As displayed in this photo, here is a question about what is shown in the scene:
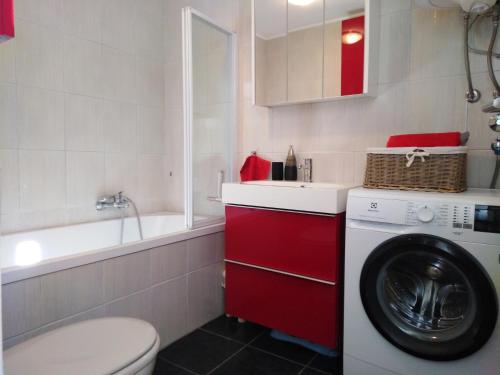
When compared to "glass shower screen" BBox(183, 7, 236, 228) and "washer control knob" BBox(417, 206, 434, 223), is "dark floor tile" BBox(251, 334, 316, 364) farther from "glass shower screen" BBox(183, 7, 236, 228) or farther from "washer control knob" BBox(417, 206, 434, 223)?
"washer control knob" BBox(417, 206, 434, 223)

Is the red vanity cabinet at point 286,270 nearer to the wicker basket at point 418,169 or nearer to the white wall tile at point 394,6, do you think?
the wicker basket at point 418,169

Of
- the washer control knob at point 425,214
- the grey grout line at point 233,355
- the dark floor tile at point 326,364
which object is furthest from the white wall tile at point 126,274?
the washer control knob at point 425,214

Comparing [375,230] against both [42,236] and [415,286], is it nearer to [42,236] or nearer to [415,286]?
[415,286]

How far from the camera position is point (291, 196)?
179cm

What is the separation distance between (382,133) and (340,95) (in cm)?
33

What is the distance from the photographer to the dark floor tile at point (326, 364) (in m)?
1.76

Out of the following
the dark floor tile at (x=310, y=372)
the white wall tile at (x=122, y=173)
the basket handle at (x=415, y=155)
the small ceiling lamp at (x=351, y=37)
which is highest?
the small ceiling lamp at (x=351, y=37)

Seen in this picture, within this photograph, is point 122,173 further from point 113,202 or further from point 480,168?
point 480,168

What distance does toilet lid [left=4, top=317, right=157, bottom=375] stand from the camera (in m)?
0.99

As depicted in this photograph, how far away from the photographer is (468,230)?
4.31 ft

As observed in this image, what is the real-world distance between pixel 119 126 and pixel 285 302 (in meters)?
1.78

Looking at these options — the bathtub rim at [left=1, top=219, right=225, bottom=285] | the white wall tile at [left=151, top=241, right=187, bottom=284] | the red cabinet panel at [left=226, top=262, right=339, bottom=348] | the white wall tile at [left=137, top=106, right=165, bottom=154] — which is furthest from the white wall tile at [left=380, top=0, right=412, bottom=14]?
the white wall tile at [left=137, top=106, right=165, bottom=154]

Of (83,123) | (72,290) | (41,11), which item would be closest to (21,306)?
(72,290)

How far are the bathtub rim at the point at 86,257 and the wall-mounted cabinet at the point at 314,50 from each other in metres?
1.03
